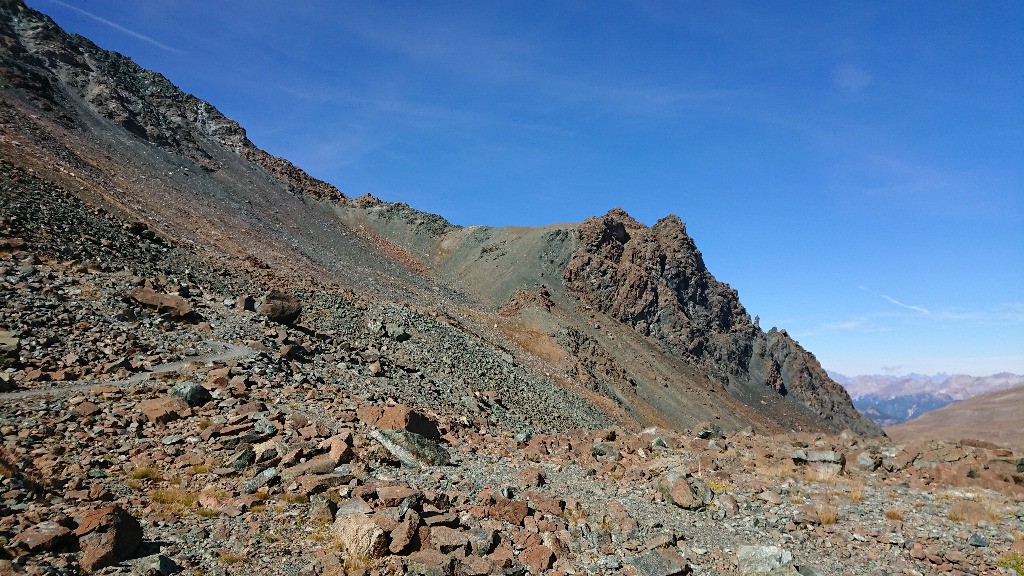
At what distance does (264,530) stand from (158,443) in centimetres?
512

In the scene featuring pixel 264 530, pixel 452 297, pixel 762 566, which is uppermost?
pixel 452 297

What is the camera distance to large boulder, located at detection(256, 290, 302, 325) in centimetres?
2336

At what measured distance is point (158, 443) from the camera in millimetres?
12102

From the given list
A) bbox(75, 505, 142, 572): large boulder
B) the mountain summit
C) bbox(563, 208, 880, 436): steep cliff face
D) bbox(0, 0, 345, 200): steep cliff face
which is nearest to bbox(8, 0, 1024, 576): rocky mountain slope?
bbox(75, 505, 142, 572): large boulder

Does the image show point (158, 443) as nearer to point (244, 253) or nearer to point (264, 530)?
point (264, 530)

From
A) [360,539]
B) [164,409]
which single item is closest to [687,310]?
[164,409]

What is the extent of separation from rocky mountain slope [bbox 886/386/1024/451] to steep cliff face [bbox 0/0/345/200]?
454 ft

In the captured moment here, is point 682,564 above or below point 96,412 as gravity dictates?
below

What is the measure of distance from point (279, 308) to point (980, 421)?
18757cm

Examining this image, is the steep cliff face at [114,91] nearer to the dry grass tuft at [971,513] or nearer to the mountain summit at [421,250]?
the mountain summit at [421,250]

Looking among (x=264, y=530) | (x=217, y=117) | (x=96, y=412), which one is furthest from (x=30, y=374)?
(x=217, y=117)

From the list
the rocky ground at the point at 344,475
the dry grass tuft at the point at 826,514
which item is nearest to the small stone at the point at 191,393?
the rocky ground at the point at 344,475

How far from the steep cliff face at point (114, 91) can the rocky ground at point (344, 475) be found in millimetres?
47295

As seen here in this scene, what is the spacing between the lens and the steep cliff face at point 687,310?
65562 millimetres
